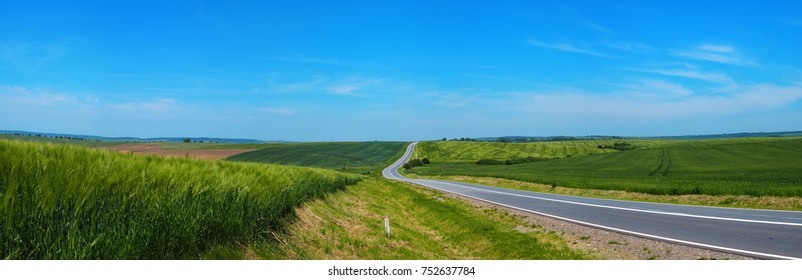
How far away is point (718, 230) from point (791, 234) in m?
1.75

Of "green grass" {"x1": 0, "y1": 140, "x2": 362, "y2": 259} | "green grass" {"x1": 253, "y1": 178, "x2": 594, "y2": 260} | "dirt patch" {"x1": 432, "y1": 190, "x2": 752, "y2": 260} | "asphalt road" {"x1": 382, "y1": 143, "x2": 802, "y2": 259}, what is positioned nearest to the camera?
"green grass" {"x1": 0, "y1": 140, "x2": 362, "y2": 259}

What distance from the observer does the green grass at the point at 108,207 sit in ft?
12.7

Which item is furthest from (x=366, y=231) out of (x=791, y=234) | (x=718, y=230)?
(x=791, y=234)

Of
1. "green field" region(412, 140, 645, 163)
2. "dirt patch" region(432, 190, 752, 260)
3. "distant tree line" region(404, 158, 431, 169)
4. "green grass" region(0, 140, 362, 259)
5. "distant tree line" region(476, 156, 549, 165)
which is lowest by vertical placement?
"distant tree line" region(404, 158, 431, 169)

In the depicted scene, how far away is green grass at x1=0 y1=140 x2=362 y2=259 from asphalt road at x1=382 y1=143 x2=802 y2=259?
39.7ft

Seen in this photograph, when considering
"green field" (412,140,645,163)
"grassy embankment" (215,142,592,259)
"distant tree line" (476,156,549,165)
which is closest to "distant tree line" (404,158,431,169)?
"green field" (412,140,645,163)

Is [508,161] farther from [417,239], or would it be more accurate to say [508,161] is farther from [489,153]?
[417,239]

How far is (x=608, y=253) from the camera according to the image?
11445 millimetres

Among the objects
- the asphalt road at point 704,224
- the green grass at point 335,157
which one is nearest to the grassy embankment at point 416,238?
the asphalt road at point 704,224

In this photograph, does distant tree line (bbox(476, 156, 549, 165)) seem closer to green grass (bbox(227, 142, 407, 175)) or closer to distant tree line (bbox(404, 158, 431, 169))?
distant tree line (bbox(404, 158, 431, 169))

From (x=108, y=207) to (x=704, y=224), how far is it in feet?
57.7

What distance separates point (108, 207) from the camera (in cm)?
461

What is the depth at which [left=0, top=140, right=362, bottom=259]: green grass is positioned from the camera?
3881mm
